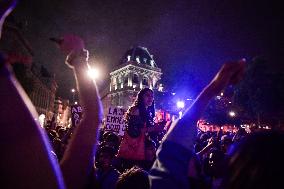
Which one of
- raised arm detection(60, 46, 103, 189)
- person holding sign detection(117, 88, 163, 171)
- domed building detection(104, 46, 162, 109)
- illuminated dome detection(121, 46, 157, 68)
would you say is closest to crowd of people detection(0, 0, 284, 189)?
raised arm detection(60, 46, 103, 189)

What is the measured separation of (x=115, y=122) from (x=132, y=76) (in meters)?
81.5

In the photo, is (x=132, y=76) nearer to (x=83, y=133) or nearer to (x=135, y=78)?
(x=135, y=78)

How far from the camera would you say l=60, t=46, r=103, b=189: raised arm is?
1614mm

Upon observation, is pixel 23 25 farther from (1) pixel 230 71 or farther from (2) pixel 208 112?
(1) pixel 230 71

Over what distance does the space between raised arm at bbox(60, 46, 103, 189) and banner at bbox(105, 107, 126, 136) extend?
8908 millimetres

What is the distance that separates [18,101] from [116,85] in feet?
320

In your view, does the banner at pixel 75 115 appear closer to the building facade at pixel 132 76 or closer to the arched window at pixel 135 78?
the building facade at pixel 132 76

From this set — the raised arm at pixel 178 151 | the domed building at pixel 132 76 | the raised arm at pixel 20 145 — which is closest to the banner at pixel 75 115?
the raised arm at pixel 178 151

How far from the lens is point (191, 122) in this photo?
64.1 inches

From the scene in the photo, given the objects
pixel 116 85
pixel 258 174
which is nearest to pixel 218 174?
pixel 258 174

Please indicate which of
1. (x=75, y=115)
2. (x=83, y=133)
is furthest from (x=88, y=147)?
(x=75, y=115)

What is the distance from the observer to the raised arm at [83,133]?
161cm

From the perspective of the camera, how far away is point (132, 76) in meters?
92.2

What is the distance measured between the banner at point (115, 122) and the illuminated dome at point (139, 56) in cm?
8369
